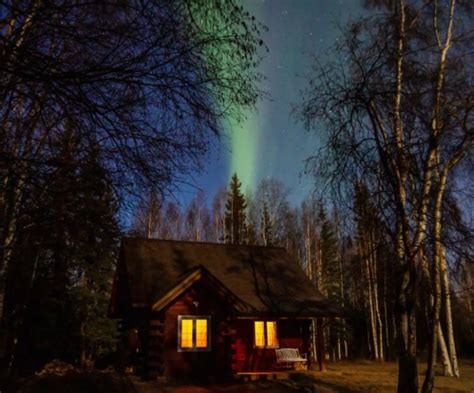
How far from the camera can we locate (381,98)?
11.7m

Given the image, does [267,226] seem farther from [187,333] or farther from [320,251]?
[187,333]

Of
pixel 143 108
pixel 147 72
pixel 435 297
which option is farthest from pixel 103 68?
pixel 435 297

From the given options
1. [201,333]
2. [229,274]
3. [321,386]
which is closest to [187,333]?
[201,333]

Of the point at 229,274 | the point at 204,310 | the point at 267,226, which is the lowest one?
the point at 204,310

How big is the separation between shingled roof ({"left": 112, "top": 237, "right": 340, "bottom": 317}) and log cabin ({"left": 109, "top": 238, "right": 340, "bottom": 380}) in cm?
4

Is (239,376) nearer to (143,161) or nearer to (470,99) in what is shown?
(470,99)

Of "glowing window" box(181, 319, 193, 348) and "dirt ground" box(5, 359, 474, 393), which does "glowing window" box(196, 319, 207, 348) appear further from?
"dirt ground" box(5, 359, 474, 393)

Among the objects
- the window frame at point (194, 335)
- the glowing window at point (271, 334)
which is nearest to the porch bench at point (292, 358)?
the glowing window at point (271, 334)

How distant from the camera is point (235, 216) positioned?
135ft

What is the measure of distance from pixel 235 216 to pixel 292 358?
901 inches

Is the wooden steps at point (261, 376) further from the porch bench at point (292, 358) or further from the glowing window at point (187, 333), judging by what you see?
the glowing window at point (187, 333)

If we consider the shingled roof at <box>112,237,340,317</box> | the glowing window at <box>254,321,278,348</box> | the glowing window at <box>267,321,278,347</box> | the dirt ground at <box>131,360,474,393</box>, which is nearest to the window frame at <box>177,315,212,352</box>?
the shingled roof at <box>112,237,340,317</box>

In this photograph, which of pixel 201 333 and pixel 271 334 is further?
pixel 271 334

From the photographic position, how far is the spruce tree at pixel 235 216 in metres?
40.2
